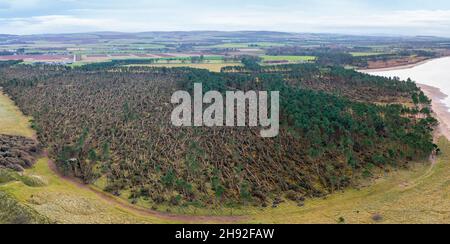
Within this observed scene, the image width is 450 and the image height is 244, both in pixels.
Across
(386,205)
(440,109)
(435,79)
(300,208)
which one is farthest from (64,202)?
(435,79)

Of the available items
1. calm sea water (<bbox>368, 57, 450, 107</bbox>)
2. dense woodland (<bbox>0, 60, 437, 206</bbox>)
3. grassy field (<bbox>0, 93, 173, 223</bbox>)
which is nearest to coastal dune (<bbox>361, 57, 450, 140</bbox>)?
calm sea water (<bbox>368, 57, 450, 107</bbox>)

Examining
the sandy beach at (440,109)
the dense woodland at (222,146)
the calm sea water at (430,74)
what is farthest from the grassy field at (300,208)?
the calm sea water at (430,74)

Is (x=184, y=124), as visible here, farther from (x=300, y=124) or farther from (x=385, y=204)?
(x=385, y=204)

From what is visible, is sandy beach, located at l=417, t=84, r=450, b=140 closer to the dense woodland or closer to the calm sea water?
the calm sea water

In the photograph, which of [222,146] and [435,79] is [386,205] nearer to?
[222,146]

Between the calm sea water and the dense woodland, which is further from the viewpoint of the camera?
the calm sea water

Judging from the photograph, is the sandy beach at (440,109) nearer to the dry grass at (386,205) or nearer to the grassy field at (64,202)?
the dry grass at (386,205)
